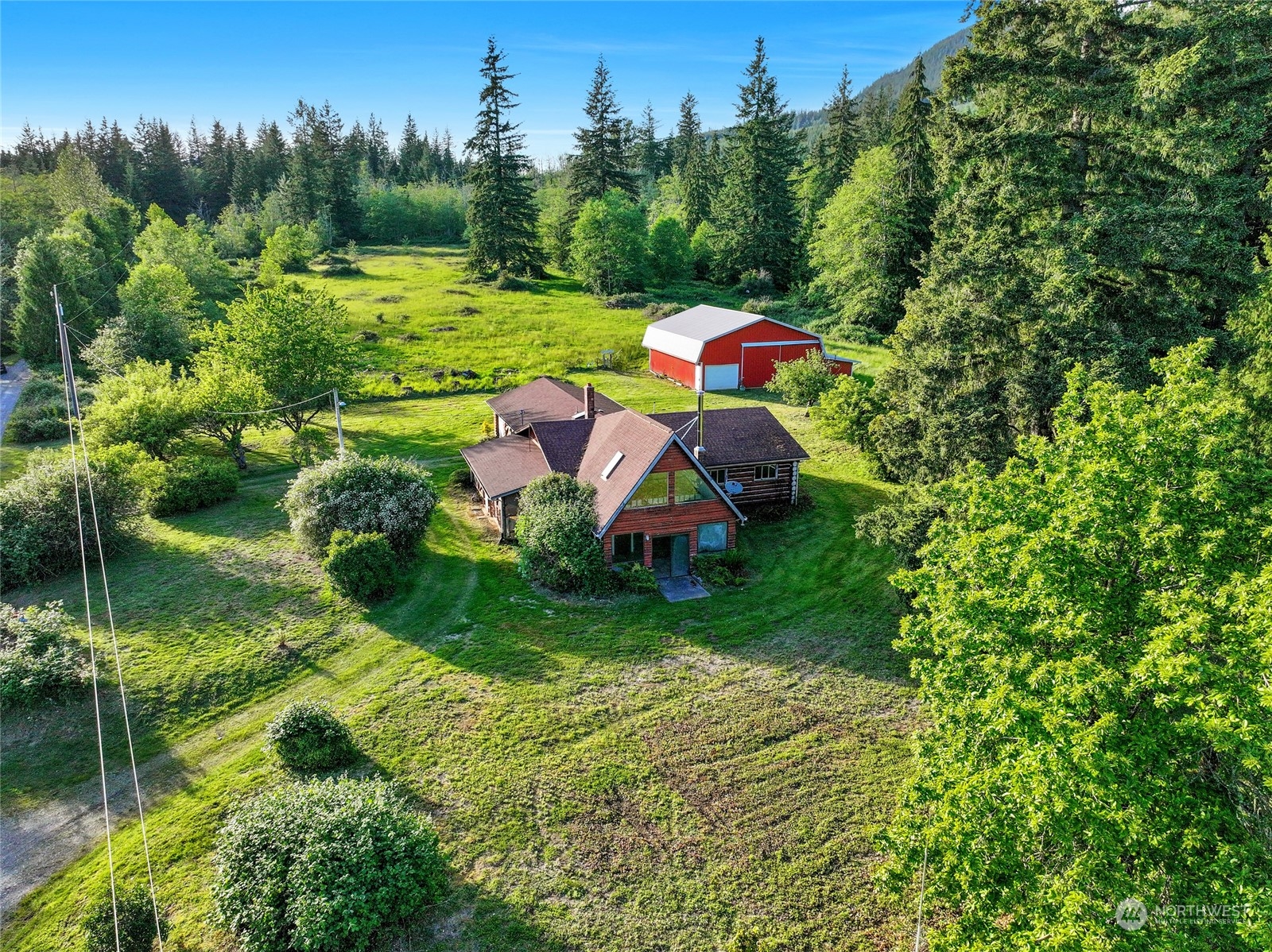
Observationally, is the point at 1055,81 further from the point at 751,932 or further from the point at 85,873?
the point at 85,873

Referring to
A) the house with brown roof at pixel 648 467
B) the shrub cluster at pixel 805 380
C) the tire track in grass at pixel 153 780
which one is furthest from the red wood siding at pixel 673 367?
the tire track in grass at pixel 153 780

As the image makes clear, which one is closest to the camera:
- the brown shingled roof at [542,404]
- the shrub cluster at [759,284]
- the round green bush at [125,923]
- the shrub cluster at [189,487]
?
the round green bush at [125,923]

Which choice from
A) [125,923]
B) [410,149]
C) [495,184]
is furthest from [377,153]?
[125,923]

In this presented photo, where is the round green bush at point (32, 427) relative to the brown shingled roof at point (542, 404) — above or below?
below

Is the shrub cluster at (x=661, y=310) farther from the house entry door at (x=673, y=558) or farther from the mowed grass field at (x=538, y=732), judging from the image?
the house entry door at (x=673, y=558)

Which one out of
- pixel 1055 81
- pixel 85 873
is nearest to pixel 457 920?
pixel 85 873
